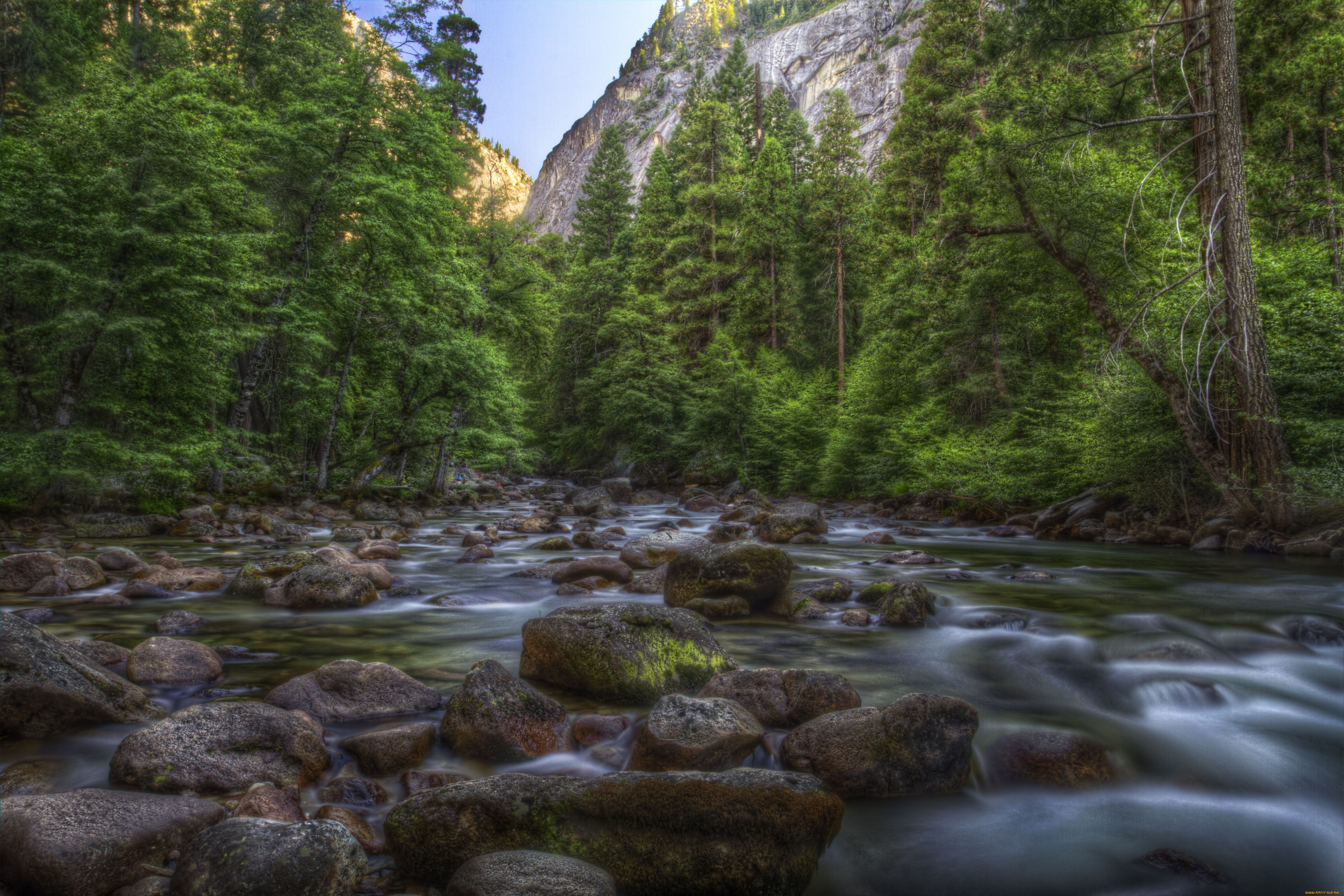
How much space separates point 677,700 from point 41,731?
11.1 feet

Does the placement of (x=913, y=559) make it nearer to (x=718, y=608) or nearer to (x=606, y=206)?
(x=718, y=608)

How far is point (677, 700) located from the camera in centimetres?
350

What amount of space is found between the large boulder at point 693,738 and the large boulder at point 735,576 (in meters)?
3.08

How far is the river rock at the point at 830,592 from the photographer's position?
714cm

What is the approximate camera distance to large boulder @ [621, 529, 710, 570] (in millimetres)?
9391

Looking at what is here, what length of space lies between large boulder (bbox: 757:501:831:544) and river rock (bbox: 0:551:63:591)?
33.7 feet

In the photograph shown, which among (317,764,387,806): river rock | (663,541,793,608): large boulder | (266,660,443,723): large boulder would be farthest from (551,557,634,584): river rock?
(317,764,387,806): river rock

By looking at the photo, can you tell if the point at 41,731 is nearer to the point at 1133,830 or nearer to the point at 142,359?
the point at 1133,830

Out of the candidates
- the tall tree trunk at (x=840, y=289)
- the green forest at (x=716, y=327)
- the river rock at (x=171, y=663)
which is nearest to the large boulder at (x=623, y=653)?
the river rock at (x=171, y=663)

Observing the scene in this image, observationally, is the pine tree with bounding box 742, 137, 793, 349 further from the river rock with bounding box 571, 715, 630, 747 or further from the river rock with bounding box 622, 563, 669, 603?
the river rock with bounding box 571, 715, 630, 747

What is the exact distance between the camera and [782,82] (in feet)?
278

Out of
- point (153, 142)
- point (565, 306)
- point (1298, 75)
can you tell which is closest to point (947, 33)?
point (1298, 75)

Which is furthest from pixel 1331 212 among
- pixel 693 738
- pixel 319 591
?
pixel 319 591

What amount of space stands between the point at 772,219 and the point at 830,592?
27346 mm
